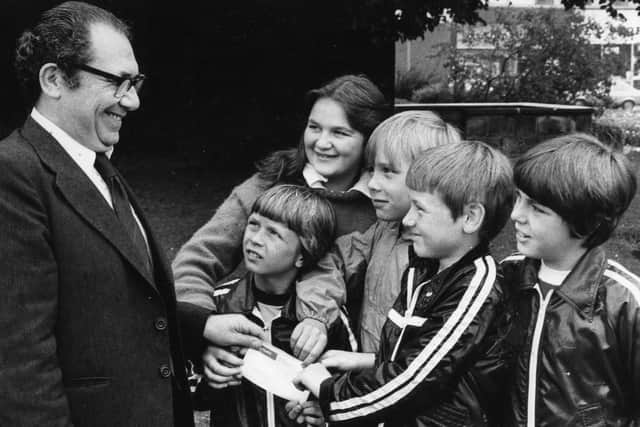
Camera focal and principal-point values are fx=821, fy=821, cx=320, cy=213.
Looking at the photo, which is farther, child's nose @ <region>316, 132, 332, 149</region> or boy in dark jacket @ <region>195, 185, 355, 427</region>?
child's nose @ <region>316, 132, 332, 149</region>

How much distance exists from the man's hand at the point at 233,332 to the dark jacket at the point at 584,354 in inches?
34.2

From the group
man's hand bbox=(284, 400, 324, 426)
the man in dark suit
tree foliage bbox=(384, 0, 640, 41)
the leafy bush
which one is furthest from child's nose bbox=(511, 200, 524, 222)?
the leafy bush

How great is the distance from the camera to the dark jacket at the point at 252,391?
9.34ft

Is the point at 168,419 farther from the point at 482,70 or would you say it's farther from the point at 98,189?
the point at 482,70

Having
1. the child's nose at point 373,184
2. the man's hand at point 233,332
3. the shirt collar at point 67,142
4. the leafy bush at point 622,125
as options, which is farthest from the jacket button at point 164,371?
the leafy bush at point 622,125

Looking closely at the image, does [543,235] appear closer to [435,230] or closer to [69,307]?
[435,230]

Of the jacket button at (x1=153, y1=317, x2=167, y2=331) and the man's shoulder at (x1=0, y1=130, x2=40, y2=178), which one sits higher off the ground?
the man's shoulder at (x1=0, y1=130, x2=40, y2=178)

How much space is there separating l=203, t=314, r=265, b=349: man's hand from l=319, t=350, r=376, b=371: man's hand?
0.24m

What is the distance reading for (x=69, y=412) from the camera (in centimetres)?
216

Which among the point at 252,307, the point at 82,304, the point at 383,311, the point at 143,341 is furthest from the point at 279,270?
the point at 82,304

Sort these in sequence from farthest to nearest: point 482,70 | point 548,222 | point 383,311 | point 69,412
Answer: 1. point 482,70
2. point 383,311
3. point 548,222
4. point 69,412

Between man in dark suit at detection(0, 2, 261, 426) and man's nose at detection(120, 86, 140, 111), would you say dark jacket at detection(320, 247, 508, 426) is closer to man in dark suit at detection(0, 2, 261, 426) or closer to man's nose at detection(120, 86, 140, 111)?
man in dark suit at detection(0, 2, 261, 426)

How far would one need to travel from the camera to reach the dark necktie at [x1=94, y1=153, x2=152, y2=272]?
238 cm

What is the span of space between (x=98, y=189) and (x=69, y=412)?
611mm
